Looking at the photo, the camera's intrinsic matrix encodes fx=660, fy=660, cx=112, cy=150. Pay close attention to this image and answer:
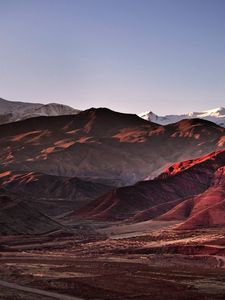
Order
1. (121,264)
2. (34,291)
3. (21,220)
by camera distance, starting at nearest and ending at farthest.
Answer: (34,291), (121,264), (21,220)

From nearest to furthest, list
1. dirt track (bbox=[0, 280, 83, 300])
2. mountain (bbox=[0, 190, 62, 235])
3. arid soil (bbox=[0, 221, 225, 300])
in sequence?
dirt track (bbox=[0, 280, 83, 300])
arid soil (bbox=[0, 221, 225, 300])
mountain (bbox=[0, 190, 62, 235])

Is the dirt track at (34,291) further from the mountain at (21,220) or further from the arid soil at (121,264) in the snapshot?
the mountain at (21,220)

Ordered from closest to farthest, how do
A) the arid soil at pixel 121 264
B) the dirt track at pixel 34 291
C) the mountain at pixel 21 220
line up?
the dirt track at pixel 34 291 < the arid soil at pixel 121 264 < the mountain at pixel 21 220

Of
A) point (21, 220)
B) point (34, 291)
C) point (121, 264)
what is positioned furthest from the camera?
point (21, 220)

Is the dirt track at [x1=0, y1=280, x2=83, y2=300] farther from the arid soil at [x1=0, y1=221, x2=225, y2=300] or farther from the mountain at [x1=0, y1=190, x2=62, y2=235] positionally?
the mountain at [x1=0, y1=190, x2=62, y2=235]

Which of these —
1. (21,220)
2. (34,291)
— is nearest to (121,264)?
(34,291)

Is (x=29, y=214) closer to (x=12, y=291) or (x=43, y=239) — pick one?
(x=43, y=239)

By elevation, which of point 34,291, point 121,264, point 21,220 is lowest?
point 34,291

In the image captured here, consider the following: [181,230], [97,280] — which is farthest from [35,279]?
[181,230]

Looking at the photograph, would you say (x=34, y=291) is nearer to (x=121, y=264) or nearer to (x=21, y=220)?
(x=121, y=264)

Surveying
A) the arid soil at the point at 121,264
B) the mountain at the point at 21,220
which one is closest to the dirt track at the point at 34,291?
the arid soil at the point at 121,264

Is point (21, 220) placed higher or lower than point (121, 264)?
higher

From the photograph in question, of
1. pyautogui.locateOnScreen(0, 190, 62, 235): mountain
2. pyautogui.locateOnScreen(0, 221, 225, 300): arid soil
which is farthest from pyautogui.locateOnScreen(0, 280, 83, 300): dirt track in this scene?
pyautogui.locateOnScreen(0, 190, 62, 235): mountain

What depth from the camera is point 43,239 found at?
462 ft
